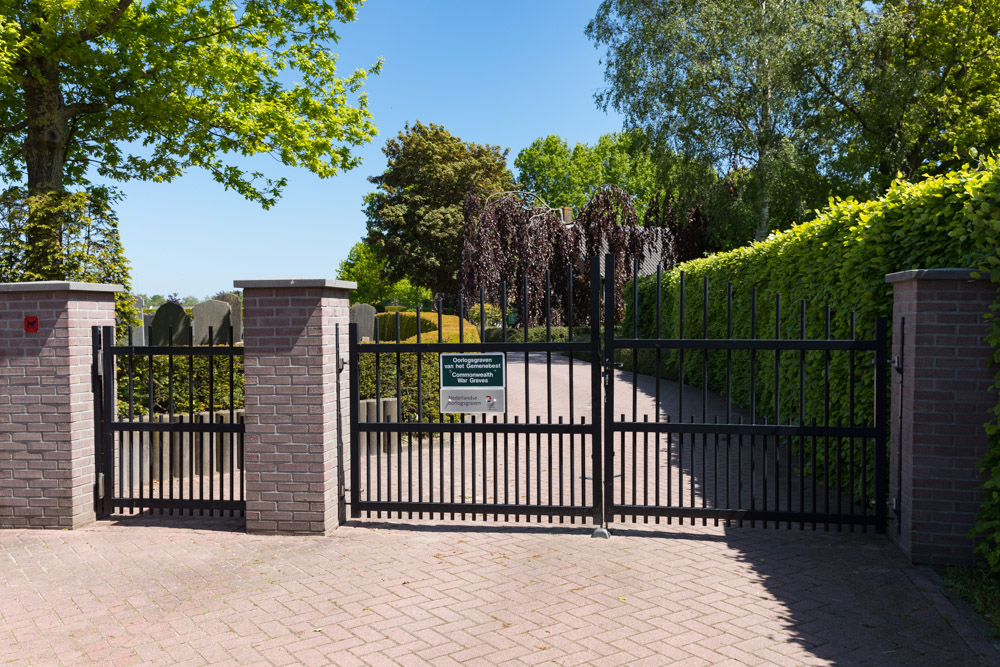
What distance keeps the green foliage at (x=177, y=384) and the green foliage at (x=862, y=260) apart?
519 centimetres

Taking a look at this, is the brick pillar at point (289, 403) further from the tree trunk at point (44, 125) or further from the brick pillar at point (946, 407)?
the tree trunk at point (44, 125)

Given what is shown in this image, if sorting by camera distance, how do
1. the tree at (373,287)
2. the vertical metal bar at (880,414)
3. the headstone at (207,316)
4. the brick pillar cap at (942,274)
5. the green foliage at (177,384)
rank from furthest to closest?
the tree at (373,287) < the headstone at (207,316) < the green foliage at (177,384) < the vertical metal bar at (880,414) < the brick pillar cap at (942,274)

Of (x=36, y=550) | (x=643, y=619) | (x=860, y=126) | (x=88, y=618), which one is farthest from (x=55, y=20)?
(x=860, y=126)

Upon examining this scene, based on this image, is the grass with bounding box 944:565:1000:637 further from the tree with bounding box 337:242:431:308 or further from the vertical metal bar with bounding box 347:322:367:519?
the tree with bounding box 337:242:431:308

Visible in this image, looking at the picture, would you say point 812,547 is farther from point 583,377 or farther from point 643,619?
point 583,377

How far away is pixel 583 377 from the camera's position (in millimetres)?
17062

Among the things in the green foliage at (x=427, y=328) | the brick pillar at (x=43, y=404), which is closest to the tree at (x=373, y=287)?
the green foliage at (x=427, y=328)

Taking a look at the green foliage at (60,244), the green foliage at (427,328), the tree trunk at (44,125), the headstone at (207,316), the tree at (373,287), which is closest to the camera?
the green foliage at (60,244)

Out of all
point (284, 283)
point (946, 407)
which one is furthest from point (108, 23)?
point (946, 407)

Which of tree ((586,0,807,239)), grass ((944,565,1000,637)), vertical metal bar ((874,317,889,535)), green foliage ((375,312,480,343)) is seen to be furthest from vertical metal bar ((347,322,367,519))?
tree ((586,0,807,239))

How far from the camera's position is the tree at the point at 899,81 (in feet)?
78.9

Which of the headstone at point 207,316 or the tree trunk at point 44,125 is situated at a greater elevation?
the tree trunk at point 44,125

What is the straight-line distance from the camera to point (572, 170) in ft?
179

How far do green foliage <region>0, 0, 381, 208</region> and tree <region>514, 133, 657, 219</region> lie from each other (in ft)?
122
